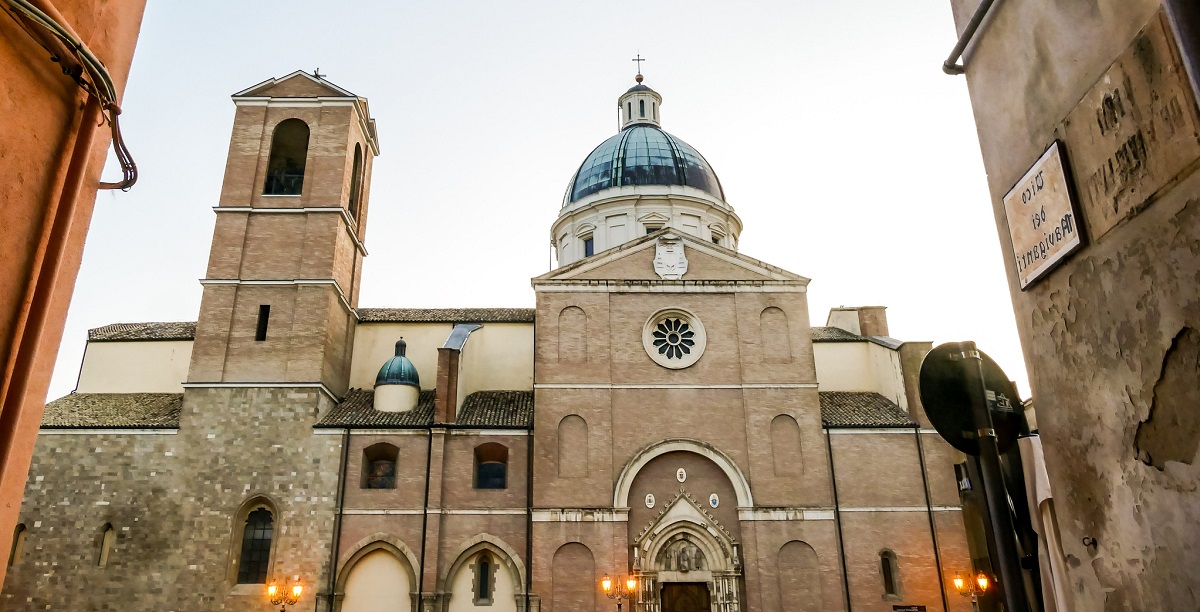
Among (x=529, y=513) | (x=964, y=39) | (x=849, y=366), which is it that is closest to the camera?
(x=964, y=39)

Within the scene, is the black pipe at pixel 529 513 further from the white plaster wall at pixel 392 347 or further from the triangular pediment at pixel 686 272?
the triangular pediment at pixel 686 272

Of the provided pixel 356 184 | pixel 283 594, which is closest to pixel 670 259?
pixel 356 184

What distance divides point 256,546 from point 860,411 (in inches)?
675

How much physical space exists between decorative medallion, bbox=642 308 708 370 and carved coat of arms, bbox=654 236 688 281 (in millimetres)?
A: 1126

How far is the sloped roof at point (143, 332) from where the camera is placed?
78.5 feet

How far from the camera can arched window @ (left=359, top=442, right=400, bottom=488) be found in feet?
68.5

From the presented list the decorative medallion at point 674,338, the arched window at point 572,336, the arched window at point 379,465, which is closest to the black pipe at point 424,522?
the arched window at point 379,465

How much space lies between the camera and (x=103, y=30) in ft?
13.8

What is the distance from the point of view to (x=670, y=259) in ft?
75.4

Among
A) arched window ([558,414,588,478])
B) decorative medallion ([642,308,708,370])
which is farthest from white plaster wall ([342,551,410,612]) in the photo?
decorative medallion ([642,308,708,370])

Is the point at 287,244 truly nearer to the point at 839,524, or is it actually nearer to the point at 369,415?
the point at 369,415

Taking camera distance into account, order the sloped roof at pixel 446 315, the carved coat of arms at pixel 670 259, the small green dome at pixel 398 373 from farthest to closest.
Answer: the sloped roof at pixel 446 315, the carved coat of arms at pixel 670 259, the small green dome at pixel 398 373

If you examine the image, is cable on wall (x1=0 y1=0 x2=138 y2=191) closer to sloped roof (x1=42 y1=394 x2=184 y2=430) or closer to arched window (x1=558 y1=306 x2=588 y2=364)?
arched window (x1=558 y1=306 x2=588 y2=364)

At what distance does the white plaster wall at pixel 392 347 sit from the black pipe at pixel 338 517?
375 cm
